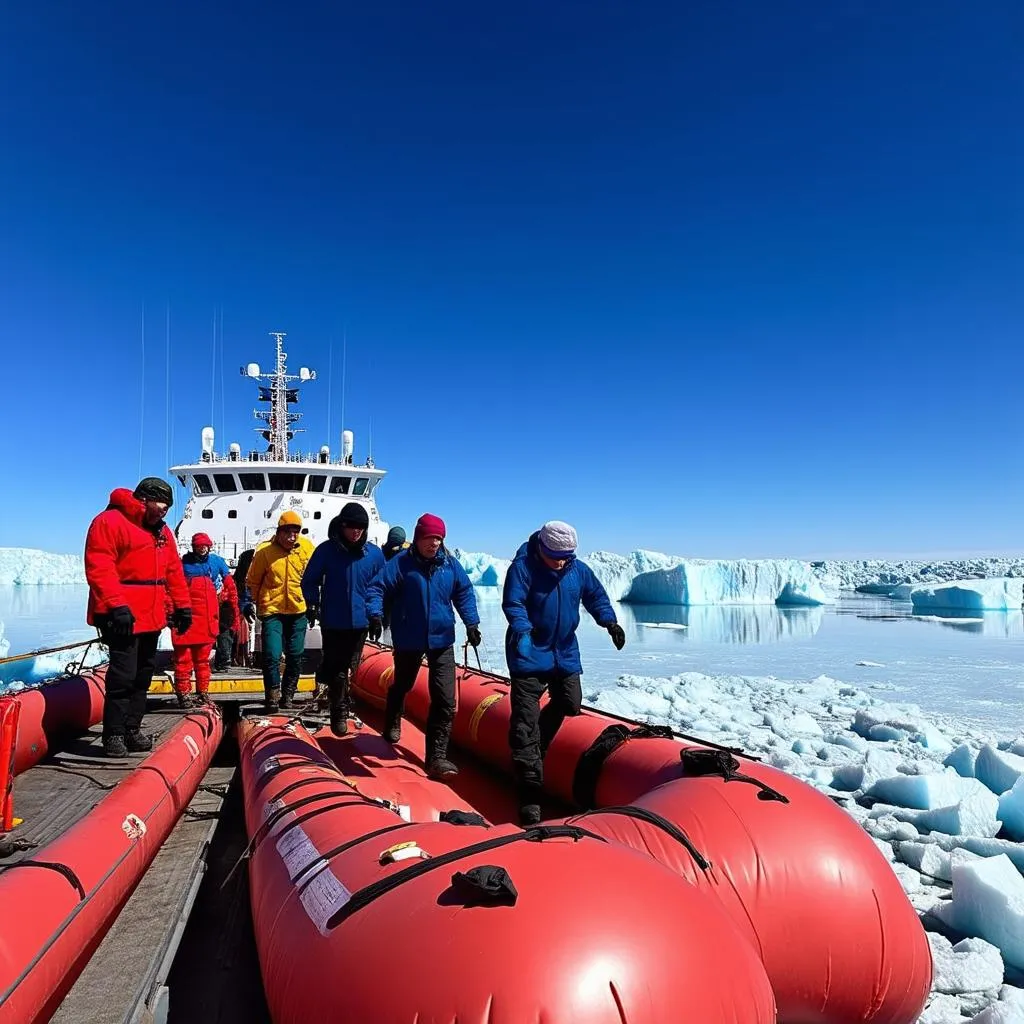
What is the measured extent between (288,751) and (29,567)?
88456 millimetres

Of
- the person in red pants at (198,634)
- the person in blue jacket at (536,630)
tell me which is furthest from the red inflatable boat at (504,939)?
the person in red pants at (198,634)

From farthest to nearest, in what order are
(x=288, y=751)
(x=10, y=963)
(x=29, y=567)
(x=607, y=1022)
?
(x=29, y=567)
(x=288, y=751)
(x=10, y=963)
(x=607, y=1022)

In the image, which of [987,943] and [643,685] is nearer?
[987,943]

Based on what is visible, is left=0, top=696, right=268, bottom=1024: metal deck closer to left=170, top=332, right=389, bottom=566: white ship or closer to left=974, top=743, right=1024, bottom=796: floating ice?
left=974, top=743, right=1024, bottom=796: floating ice

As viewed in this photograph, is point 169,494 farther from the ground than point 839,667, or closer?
farther from the ground

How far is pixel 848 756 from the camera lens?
→ 18.7ft

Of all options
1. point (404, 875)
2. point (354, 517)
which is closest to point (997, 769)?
point (354, 517)

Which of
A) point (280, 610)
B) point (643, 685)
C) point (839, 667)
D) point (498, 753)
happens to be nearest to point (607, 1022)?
point (498, 753)

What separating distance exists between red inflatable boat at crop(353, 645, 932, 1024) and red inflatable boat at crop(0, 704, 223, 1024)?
4.09ft

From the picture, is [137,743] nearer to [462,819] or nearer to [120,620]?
[120,620]

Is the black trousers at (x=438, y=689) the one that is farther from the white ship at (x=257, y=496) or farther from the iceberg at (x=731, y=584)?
the iceberg at (x=731, y=584)

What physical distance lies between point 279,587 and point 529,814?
94.6 inches

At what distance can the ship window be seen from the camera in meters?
11.7

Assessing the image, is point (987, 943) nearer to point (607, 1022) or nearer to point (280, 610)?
point (607, 1022)
